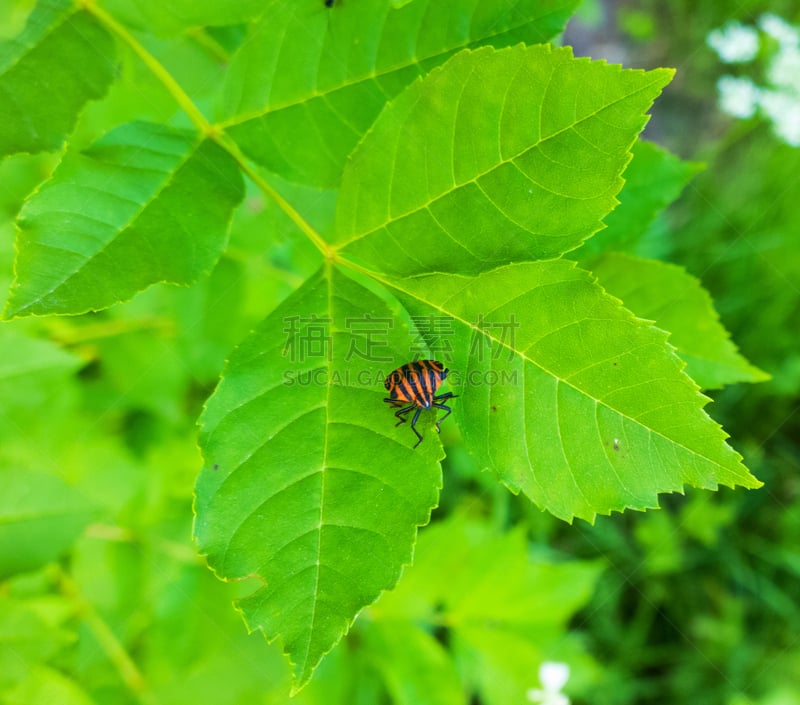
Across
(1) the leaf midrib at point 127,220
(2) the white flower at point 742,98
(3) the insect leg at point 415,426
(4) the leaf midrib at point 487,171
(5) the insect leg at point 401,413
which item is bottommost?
(2) the white flower at point 742,98

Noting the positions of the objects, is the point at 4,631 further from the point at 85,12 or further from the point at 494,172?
the point at 494,172

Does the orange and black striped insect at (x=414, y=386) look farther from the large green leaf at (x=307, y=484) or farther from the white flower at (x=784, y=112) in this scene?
the white flower at (x=784, y=112)

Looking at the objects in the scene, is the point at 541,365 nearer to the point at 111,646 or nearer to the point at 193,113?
the point at 193,113

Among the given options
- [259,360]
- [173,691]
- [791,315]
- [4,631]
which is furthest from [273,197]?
[791,315]

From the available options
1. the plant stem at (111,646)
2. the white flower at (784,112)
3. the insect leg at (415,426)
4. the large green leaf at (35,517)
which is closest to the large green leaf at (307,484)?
the insect leg at (415,426)

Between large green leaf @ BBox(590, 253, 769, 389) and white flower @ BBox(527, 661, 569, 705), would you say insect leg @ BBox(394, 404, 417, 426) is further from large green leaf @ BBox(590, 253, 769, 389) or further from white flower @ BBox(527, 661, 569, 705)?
white flower @ BBox(527, 661, 569, 705)

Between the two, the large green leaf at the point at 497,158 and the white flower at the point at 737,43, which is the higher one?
the large green leaf at the point at 497,158

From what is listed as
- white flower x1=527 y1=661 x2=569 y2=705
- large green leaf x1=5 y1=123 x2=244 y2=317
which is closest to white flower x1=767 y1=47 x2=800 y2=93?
white flower x1=527 y1=661 x2=569 y2=705
